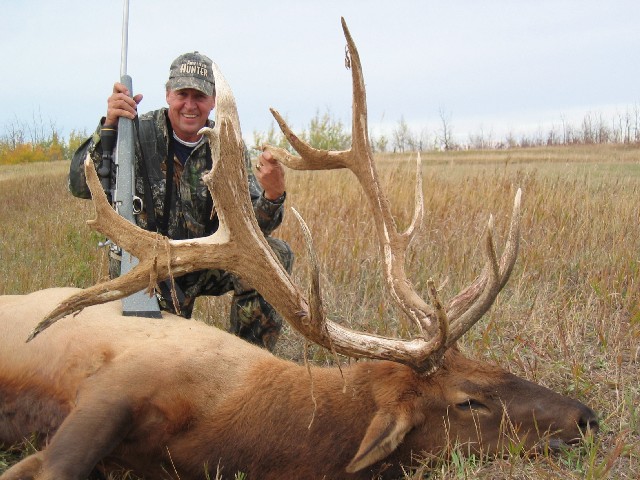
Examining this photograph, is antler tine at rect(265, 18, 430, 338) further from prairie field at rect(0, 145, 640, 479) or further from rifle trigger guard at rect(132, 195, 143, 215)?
rifle trigger guard at rect(132, 195, 143, 215)

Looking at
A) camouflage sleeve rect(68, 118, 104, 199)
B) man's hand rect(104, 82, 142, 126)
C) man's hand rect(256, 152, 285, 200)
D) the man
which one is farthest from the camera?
the man

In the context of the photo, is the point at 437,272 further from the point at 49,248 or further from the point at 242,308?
the point at 49,248

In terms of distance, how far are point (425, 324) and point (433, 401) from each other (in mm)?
335

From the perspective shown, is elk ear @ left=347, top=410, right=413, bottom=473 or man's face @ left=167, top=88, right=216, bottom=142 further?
man's face @ left=167, top=88, right=216, bottom=142

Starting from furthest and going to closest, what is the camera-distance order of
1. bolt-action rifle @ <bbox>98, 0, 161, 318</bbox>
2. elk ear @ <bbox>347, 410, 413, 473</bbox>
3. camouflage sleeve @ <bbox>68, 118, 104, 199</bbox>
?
camouflage sleeve @ <bbox>68, 118, 104, 199</bbox> → bolt-action rifle @ <bbox>98, 0, 161, 318</bbox> → elk ear @ <bbox>347, 410, 413, 473</bbox>

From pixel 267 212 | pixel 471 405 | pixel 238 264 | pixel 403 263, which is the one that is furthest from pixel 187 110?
pixel 471 405

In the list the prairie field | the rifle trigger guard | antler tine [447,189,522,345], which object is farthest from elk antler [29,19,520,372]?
the rifle trigger guard

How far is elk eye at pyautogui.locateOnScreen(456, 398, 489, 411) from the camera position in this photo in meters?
3.08

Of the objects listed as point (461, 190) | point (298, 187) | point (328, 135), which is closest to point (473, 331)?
point (461, 190)

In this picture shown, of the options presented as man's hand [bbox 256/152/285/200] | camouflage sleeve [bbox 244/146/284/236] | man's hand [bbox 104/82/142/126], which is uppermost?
man's hand [bbox 104/82/142/126]

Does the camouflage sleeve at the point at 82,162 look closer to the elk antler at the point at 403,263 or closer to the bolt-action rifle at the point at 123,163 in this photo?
the bolt-action rifle at the point at 123,163

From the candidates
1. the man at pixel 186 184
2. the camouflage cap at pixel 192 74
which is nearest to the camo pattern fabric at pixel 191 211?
the man at pixel 186 184

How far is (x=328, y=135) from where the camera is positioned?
19.6 m

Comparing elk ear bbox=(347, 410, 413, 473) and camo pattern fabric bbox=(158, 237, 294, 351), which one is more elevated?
camo pattern fabric bbox=(158, 237, 294, 351)
